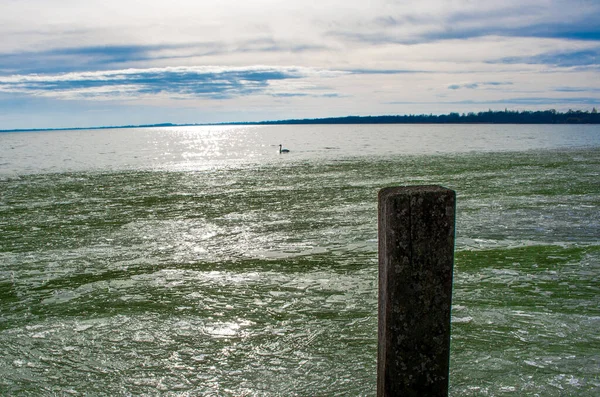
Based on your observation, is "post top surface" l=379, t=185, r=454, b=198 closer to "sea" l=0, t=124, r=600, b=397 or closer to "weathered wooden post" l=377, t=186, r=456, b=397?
"weathered wooden post" l=377, t=186, r=456, b=397

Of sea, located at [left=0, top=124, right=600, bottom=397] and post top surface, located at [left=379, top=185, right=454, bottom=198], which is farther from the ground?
post top surface, located at [left=379, top=185, right=454, bottom=198]

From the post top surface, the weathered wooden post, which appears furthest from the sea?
the post top surface

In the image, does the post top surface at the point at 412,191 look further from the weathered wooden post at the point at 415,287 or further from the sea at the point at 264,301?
the sea at the point at 264,301

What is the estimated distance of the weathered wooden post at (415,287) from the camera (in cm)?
268

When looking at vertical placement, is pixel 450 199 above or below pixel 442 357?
above

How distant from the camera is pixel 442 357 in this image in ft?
9.30

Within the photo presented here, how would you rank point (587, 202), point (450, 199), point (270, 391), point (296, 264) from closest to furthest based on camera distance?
point (450, 199)
point (270, 391)
point (296, 264)
point (587, 202)

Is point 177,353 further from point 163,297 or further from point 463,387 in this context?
point 463,387

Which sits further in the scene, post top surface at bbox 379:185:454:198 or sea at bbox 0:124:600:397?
sea at bbox 0:124:600:397

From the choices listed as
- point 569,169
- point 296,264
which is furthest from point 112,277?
point 569,169

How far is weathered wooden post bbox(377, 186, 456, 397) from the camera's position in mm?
2682

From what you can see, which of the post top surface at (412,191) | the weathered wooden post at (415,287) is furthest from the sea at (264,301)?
the post top surface at (412,191)

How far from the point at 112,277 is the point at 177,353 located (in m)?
2.70

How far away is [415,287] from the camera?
9.04 ft
